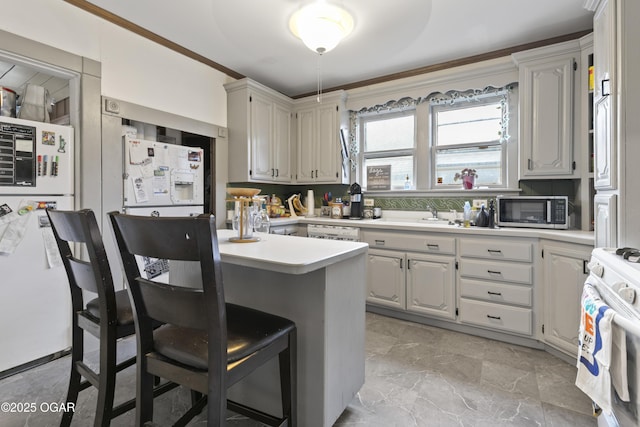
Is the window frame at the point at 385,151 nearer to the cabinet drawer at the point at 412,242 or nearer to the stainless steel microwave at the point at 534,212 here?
the cabinet drawer at the point at 412,242

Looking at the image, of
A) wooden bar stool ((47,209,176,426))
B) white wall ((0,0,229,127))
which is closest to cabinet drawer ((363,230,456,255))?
white wall ((0,0,229,127))

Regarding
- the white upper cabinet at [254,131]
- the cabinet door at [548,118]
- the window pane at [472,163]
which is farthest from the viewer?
the white upper cabinet at [254,131]

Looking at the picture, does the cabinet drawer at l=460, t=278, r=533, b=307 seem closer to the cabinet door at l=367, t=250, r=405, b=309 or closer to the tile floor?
the tile floor

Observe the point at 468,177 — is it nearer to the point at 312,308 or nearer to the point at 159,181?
the point at 312,308

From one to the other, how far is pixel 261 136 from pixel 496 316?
2.98 metres

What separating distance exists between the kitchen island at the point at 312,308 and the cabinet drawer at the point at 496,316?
4.85 ft

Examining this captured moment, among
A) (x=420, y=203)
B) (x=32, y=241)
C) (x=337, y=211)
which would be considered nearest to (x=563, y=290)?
(x=420, y=203)

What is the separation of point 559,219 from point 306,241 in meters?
2.17

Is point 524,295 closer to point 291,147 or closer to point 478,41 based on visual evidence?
point 478,41

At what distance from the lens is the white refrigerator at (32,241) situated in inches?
79.4

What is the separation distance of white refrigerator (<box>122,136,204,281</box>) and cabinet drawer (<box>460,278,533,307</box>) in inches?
96.9

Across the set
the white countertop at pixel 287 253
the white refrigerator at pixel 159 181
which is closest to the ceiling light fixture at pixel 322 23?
the white countertop at pixel 287 253

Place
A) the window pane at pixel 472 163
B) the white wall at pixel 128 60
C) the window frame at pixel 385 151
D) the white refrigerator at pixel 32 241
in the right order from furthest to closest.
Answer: the window frame at pixel 385 151, the window pane at pixel 472 163, the white wall at pixel 128 60, the white refrigerator at pixel 32 241

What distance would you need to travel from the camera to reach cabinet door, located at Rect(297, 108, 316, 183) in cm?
404
